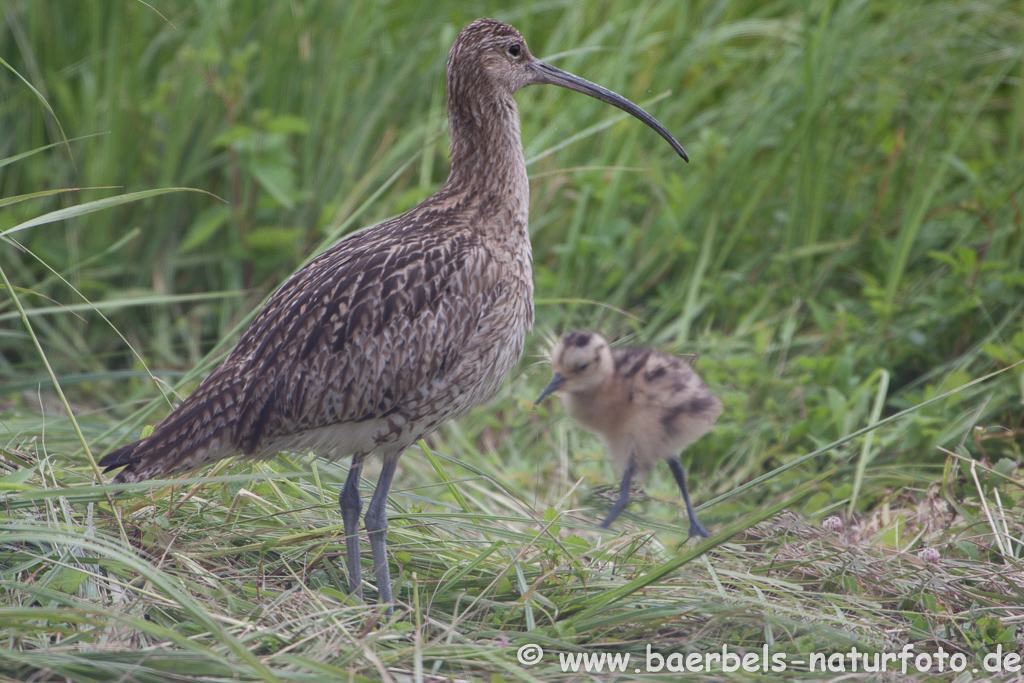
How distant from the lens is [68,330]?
594 centimetres

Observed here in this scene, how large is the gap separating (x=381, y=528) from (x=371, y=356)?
613 millimetres

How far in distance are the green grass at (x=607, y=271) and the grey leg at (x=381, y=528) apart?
2.4 inches

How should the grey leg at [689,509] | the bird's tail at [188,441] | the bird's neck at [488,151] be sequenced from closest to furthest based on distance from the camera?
the bird's tail at [188,441]
the bird's neck at [488,151]
the grey leg at [689,509]

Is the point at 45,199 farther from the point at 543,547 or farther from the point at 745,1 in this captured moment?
the point at 745,1

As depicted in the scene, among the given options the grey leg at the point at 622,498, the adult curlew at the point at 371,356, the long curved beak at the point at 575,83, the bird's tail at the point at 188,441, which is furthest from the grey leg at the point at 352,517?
the long curved beak at the point at 575,83

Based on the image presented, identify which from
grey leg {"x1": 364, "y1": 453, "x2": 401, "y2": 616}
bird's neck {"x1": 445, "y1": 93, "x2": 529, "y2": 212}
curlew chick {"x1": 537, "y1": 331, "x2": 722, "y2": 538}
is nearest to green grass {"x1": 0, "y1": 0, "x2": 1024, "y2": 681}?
grey leg {"x1": 364, "y1": 453, "x2": 401, "y2": 616}

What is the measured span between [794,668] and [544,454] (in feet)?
7.54

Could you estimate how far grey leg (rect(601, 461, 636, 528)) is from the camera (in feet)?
13.6

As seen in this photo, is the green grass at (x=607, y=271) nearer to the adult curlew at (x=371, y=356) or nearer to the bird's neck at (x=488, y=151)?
the adult curlew at (x=371, y=356)

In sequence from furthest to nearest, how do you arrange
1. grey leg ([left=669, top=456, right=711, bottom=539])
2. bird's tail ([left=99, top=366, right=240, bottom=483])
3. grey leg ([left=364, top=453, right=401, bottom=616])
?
grey leg ([left=669, top=456, right=711, bottom=539]), grey leg ([left=364, top=453, right=401, bottom=616]), bird's tail ([left=99, top=366, right=240, bottom=483])

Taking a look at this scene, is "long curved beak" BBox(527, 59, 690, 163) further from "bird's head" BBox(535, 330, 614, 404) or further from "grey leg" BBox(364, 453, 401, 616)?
"grey leg" BBox(364, 453, 401, 616)

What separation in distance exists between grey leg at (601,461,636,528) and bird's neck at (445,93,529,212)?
4.25ft

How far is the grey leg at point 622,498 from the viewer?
13.6 ft

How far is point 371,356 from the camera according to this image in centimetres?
335
